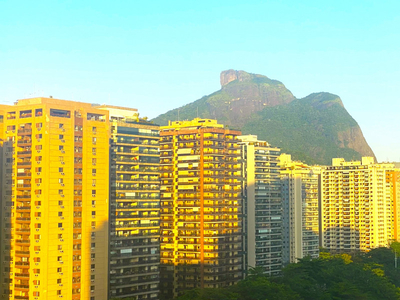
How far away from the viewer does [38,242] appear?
263 ft

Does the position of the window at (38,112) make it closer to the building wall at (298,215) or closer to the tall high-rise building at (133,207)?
the tall high-rise building at (133,207)

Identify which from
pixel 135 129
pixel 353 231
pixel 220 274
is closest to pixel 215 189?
pixel 220 274

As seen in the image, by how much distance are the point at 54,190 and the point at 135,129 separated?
58.6 ft

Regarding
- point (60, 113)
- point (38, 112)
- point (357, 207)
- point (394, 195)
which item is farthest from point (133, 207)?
point (394, 195)

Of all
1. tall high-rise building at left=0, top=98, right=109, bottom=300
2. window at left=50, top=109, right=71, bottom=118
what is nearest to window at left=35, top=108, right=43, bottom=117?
tall high-rise building at left=0, top=98, right=109, bottom=300

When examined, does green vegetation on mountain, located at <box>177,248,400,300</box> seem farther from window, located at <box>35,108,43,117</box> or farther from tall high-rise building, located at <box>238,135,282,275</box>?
window, located at <box>35,108,43,117</box>

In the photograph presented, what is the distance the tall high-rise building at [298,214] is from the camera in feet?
489

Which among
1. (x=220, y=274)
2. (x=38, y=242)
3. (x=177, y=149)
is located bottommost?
(x=220, y=274)

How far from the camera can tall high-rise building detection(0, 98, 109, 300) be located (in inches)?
3169

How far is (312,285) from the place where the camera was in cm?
10250

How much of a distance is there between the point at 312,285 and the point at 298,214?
48.0m

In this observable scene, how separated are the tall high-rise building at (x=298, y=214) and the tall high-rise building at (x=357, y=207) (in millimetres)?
27247

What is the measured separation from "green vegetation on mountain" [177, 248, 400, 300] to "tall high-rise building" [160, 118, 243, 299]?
35.0 feet

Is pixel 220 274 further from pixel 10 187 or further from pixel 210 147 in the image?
pixel 10 187
